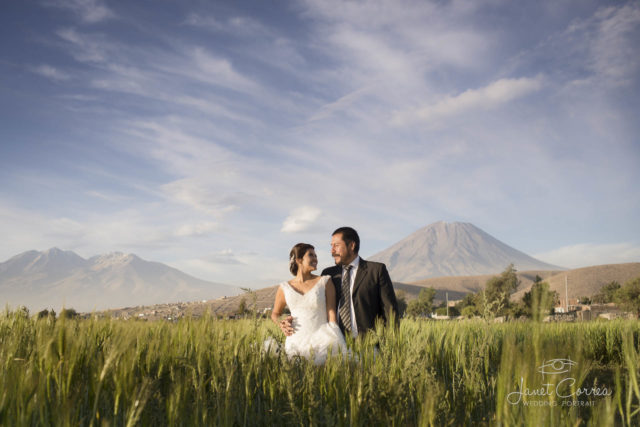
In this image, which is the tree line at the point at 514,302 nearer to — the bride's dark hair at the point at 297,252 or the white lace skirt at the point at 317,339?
the white lace skirt at the point at 317,339

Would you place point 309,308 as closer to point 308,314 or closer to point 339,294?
point 308,314

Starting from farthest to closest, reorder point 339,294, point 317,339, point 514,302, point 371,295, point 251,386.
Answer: point 514,302 < point 339,294 < point 371,295 < point 317,339 < point 251,386

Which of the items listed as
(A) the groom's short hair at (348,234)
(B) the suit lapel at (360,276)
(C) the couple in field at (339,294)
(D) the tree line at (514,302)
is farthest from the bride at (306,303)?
(D) the tree line at (514,302)

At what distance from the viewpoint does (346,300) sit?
6.68 m

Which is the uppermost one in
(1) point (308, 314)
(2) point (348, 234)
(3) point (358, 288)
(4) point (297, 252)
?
(2) point (348, 234)

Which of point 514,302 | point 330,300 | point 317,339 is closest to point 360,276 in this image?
point 330,300

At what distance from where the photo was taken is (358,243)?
666 centimetres

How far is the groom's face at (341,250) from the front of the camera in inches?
251

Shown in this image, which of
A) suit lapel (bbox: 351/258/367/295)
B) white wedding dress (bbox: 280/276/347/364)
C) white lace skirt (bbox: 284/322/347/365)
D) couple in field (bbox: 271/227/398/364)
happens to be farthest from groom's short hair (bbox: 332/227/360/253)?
white lace skirt (bbox: 284/322/347/365)

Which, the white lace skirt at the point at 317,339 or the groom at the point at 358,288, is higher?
the groom at the point at 358,288

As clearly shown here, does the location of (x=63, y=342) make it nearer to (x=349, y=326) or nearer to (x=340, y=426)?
(x=340, y=426)

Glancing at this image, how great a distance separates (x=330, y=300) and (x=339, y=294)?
378 mm

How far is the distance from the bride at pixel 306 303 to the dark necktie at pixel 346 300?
0.74 ft

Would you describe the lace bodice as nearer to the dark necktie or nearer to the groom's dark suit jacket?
the dark necktie
